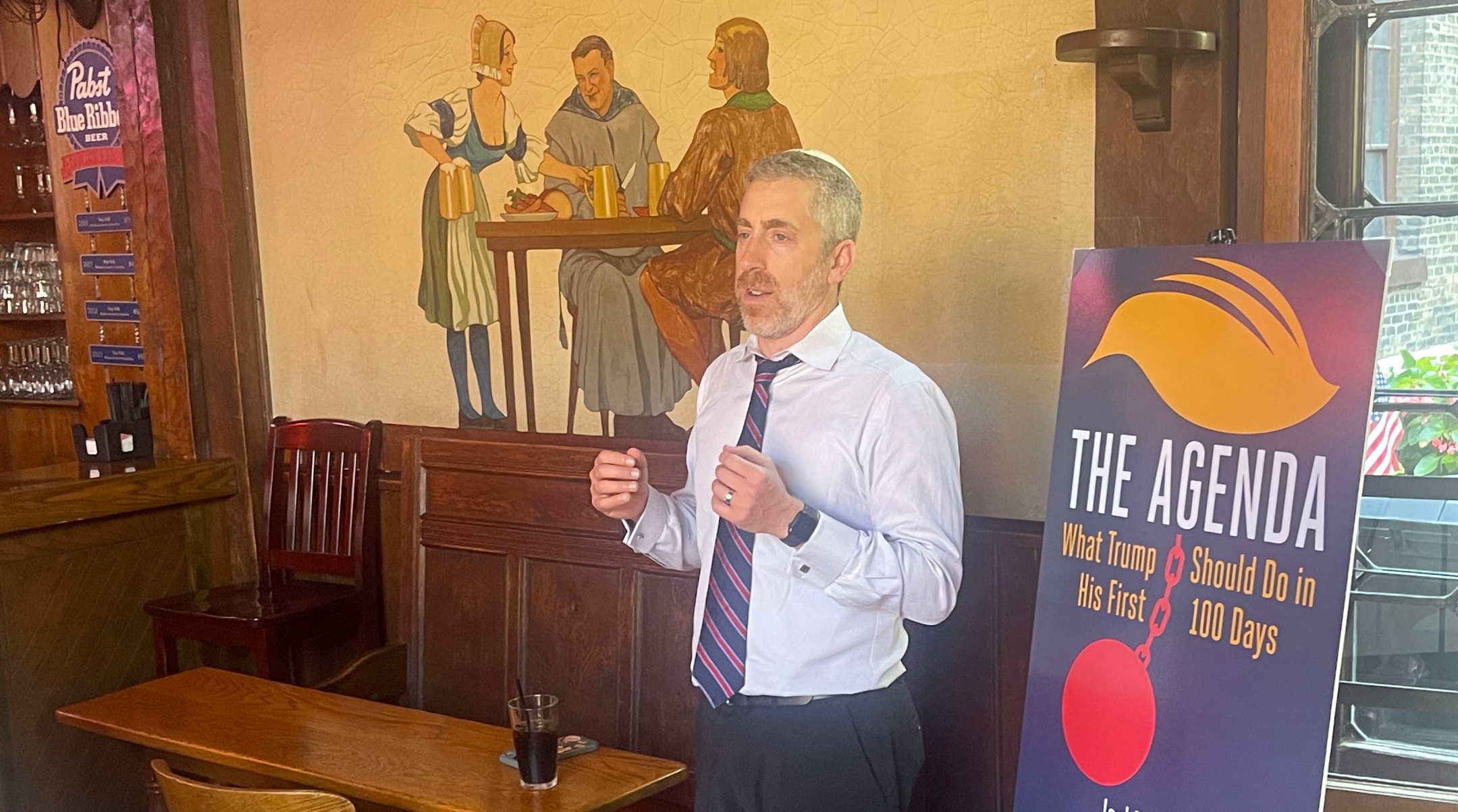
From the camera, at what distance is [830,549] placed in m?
2.13

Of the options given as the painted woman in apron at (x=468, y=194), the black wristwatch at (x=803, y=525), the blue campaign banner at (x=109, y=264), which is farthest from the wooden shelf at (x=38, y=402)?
the black wristwatch at (x=803, y=525)

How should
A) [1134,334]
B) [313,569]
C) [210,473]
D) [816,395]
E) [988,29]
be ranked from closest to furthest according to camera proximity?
1. [1134,334]
2. [816,395]
3. [988,29]
4. [313,569]
5. [210,473]

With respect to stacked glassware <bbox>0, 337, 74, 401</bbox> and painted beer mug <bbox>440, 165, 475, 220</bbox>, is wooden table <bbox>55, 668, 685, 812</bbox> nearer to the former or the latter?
painted beer mug <bbox>440, 165, 475, 220</bbox>

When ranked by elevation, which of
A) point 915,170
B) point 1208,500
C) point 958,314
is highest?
point 915,170

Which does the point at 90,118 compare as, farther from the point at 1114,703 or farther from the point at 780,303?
the point at 1114,703

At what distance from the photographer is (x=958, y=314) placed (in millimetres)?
2941

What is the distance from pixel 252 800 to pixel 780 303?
1148 millimetres

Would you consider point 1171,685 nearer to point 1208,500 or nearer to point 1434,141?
point 1208,500

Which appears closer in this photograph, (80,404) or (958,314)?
(958,314)

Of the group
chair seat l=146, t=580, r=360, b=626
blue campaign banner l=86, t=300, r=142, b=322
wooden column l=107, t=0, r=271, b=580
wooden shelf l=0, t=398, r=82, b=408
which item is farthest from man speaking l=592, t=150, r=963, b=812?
wooden shelf l=0, t=398, r=82, b=408

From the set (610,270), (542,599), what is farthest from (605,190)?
(542,599)

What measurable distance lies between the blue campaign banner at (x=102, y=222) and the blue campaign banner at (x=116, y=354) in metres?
0.40

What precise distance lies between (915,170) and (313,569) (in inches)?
89.7

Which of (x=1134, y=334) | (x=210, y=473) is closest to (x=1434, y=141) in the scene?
(x=1134, y=334)
